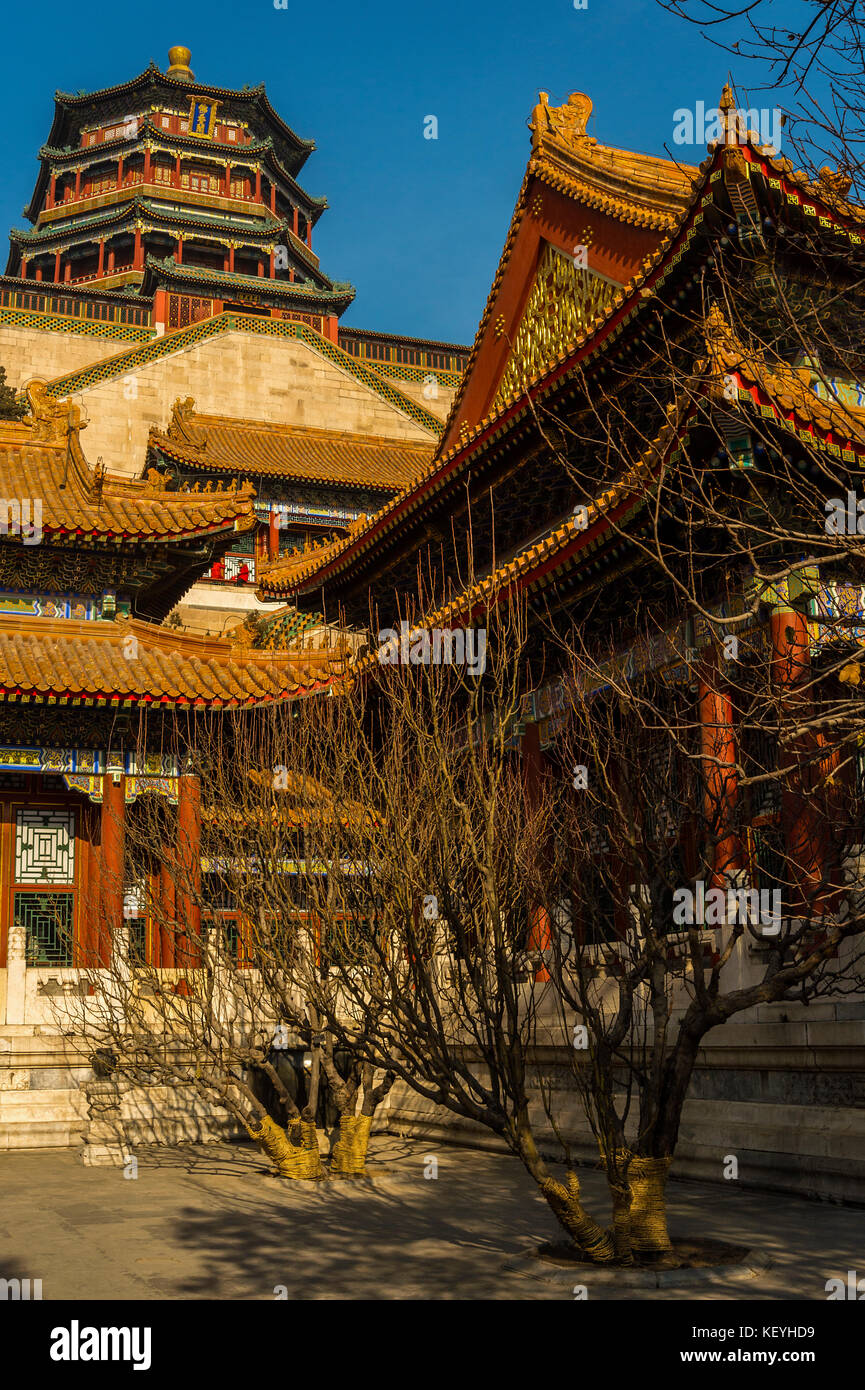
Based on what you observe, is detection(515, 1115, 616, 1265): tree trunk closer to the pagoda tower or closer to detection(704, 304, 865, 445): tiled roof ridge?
detection(704, 304, 865, 445): tiled roof ridge

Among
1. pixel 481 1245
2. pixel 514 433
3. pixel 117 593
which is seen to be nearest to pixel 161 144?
pixel 117 593

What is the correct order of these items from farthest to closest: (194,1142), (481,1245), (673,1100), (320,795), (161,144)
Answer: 1. (161,144)
2. (194,1142)
3. (320,795)
4. (481,1245)
5. (673,1100)

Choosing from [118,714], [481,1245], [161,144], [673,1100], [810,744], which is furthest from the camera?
[161,144]

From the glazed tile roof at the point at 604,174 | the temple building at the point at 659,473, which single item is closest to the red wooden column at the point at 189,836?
the temple building at the point at 659,473

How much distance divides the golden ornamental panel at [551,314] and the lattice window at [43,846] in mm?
8171

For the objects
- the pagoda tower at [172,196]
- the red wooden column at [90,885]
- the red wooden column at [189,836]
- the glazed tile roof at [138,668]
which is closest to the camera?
the red wooden column at [189,836]

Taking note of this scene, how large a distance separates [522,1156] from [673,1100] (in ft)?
2.96

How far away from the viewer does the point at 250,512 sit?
2016 centimetres

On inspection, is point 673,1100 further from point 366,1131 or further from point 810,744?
point 366,1131

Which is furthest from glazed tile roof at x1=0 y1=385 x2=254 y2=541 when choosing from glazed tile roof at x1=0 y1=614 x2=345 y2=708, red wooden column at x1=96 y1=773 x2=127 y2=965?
red wooden column at x1=96 y1=773 x2=127 y2=965

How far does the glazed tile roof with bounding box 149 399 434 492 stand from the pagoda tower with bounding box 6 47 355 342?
13.2 meters

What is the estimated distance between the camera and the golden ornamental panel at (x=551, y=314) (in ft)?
57.8

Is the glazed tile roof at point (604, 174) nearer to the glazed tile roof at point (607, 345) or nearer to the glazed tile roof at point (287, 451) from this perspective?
the glazed tile roof at point (607, 345)

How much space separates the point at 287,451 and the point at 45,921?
63.7 ft
